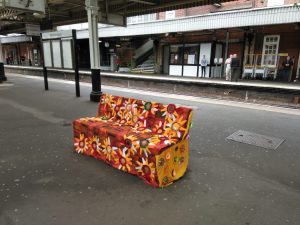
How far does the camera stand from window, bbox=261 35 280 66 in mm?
14844

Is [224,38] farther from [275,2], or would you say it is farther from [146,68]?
[146,68]

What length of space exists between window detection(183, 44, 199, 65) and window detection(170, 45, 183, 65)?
46 cm

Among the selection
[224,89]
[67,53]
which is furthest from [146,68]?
[67,53]

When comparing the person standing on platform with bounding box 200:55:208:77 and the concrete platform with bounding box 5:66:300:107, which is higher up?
the person standing on platform with bounding box 200:55:208:77

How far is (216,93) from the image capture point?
9.82 meters

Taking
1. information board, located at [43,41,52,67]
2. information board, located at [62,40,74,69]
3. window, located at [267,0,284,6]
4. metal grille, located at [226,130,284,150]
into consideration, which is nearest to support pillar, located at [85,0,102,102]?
information board, located at [62,40,74,69]

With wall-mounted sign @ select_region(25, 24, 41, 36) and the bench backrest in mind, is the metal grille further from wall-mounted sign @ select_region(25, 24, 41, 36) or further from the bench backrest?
wall-mounted sign @ select_region(25, 24, 41, 36)

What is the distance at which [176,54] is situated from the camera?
61.5ft

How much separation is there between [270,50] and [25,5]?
14.1 meters

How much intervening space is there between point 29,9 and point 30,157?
A: 15.6 ft

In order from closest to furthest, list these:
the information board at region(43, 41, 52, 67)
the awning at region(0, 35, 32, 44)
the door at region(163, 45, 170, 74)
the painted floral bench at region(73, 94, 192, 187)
→ the painted floral bench at region(73, 94, 192, 187) → the information board at region(43, 41, 52, 67) → the door at region(163, 45, 170, 74) → the awning at region(0, 35, 32, 44)

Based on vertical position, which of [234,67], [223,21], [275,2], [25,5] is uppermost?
[275,2]

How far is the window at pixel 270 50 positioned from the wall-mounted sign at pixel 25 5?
13464 mm

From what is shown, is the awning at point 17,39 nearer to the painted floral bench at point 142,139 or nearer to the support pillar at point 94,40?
the support pillar at point 94,40
